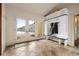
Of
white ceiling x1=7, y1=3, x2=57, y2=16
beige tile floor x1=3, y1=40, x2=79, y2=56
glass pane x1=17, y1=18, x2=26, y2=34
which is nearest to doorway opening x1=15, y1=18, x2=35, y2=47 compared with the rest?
glass pane x1=17, y1=18, x2=26, y2=34

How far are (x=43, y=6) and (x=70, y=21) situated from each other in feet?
4.64

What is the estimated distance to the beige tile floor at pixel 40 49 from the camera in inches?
129

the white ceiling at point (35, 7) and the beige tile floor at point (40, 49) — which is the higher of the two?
the white ceiling at point (35, 7)

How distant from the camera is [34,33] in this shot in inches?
141

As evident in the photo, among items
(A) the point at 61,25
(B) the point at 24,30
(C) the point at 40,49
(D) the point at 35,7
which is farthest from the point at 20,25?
(A) the point at 61,25

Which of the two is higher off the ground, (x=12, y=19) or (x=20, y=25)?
(x=12, y=19)

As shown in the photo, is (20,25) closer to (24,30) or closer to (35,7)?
(24,30)

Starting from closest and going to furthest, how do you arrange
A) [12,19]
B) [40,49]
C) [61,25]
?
1. [12,19]
2. [40,49]
3. [61,25]

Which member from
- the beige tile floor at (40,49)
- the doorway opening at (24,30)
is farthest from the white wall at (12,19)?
the beige tile floor at (40,49)

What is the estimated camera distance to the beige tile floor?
3.29 metres

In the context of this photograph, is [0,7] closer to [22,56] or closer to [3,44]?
[3,44]

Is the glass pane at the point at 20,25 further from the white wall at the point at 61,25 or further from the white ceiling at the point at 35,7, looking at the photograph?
the white wall at the point at 61,25

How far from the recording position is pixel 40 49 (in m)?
3.57

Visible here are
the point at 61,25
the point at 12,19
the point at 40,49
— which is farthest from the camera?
the point at 61,25
